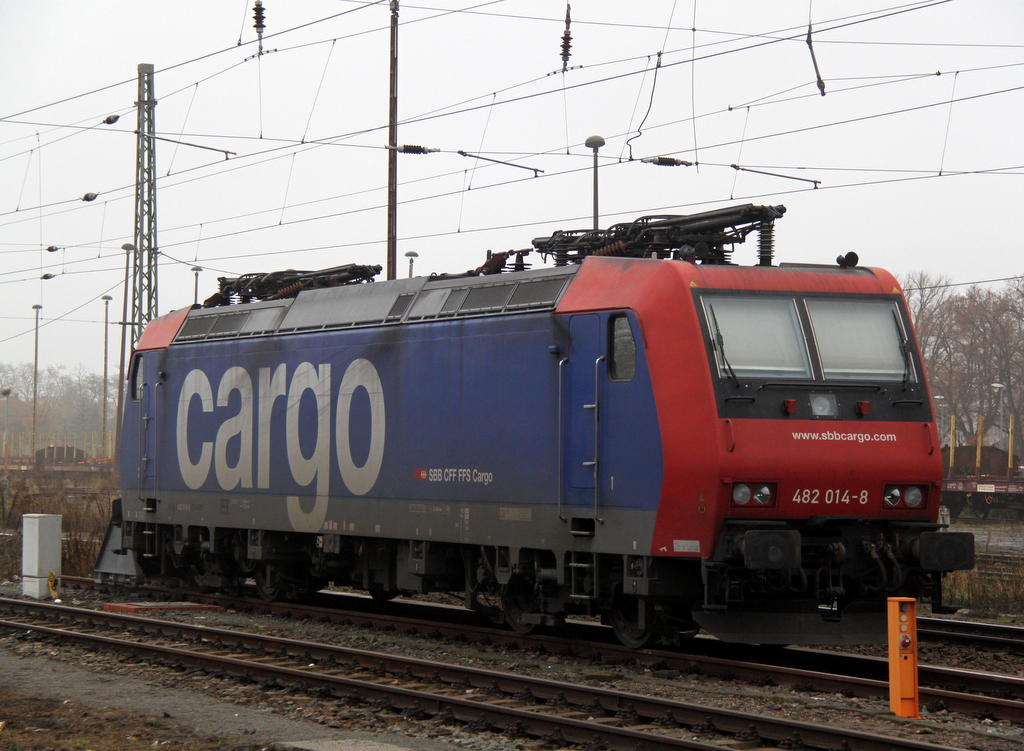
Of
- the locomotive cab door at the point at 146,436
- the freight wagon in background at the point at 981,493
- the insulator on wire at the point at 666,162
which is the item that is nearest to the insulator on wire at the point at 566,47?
the insulator on wire at the point at 666,162

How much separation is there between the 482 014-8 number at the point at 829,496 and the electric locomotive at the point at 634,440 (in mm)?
20

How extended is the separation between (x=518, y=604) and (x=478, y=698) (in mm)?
3194

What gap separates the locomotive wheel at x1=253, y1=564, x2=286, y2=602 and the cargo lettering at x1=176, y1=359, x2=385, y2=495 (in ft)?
4.06

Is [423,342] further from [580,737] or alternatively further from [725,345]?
[580,737]

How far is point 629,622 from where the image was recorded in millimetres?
11805

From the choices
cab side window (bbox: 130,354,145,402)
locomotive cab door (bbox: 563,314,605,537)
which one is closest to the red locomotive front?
locomotive cab door (bbox: 563,314,605,537)

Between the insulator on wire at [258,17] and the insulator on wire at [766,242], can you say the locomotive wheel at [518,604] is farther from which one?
the insulator on wire at [258,17]

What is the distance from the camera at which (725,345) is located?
10.8m

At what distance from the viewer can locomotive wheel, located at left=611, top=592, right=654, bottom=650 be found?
11.6 meters

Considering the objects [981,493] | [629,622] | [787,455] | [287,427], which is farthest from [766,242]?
[981,493]

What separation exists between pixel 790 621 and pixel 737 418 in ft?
5.99

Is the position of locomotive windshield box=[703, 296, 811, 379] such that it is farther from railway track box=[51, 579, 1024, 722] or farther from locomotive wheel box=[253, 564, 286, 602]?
locomotive wheel box=[253, 564, 286, 602]

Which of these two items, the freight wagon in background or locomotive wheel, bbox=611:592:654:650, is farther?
the freight wagon in background

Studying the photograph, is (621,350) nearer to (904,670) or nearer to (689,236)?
(689,236)
